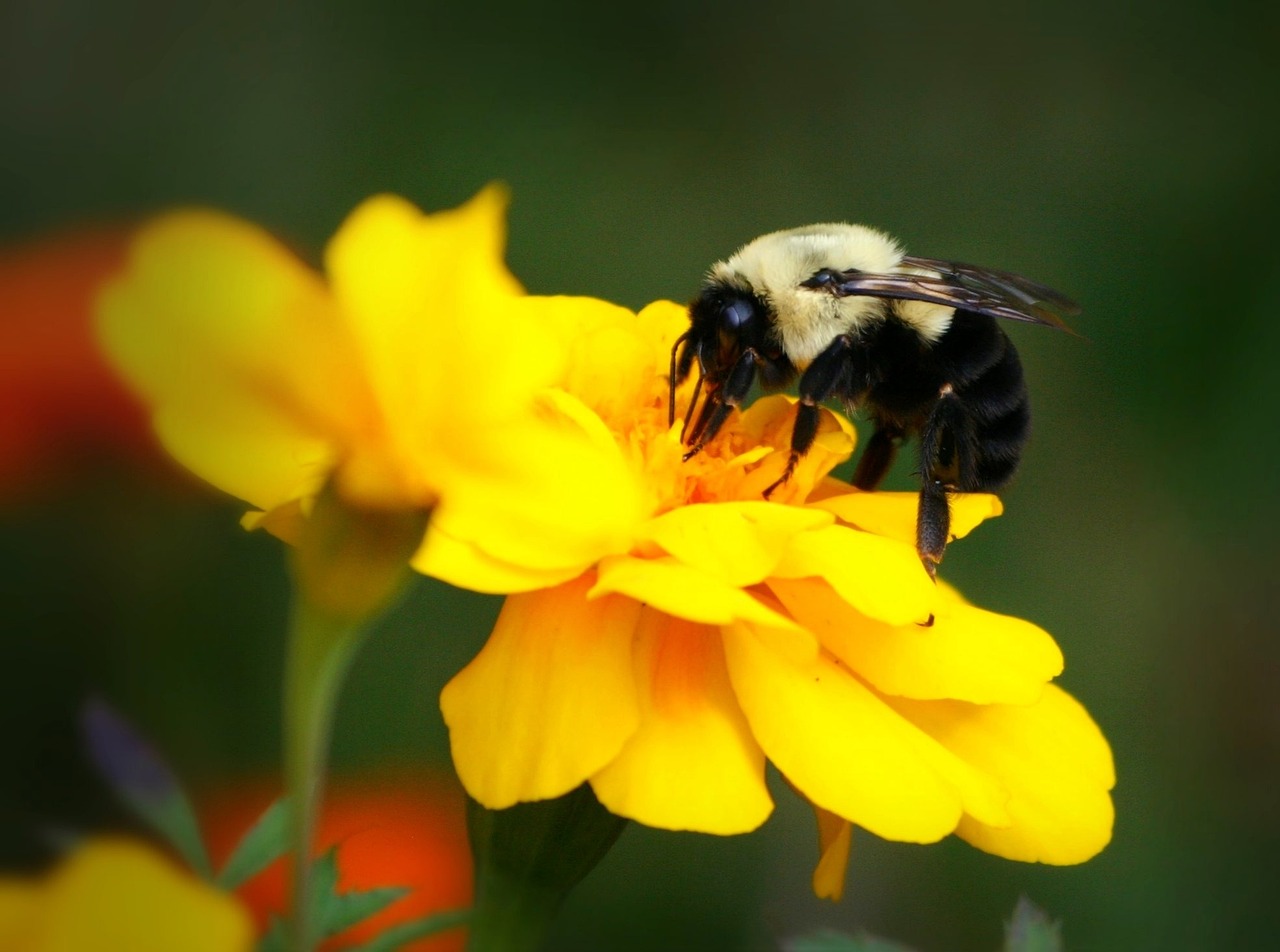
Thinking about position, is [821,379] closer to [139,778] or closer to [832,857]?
[832,857]

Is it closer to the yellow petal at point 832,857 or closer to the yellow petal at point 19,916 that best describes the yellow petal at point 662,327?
the yellow petal at point 832,857

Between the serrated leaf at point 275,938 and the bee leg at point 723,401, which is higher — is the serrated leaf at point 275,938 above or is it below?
above

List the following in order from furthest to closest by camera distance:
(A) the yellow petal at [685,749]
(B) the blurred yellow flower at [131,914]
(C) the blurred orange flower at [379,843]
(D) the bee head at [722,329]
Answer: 1. (D) the bee head at [722,329]
2. (A) the yellow petal at [685,749]
3. (C) the blurred orange flower at [379,843]
4. (B) the blurred yellow flower at [131,914]

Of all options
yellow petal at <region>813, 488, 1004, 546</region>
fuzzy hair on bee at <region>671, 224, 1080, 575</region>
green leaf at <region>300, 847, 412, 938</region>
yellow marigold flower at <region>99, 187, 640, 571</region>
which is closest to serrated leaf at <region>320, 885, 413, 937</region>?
green leaf at <region>300, 847, 412, 938</region>

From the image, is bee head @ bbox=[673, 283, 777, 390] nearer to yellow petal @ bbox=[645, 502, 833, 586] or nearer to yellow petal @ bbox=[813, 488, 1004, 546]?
yellow petal @ bbox=[813, 488, 1004, 546]

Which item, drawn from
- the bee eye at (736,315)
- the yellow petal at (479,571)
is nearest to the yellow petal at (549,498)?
the yellow petal at (479,571)

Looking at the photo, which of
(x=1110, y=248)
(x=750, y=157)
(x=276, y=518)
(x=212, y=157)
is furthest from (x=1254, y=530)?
(x=276, y=518)

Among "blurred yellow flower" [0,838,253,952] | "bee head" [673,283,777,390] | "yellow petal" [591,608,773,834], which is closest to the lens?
"blurred yellow flower" [0,838,253,952]
